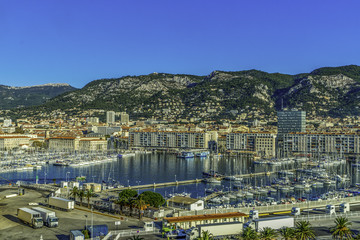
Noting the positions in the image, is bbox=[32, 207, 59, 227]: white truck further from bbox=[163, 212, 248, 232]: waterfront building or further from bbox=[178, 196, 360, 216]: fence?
bbox=[178, 196, 360, 216]: fence

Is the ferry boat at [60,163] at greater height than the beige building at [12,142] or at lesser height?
lesser

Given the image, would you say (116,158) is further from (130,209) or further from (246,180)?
(130,209)

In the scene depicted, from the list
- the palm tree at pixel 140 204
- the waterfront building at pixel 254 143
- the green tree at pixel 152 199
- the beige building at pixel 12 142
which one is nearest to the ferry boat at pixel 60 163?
the beige building at pixel 12 142

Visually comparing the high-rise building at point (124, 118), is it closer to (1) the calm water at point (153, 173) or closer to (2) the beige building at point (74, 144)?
(2) the beige building at point (74, 144)

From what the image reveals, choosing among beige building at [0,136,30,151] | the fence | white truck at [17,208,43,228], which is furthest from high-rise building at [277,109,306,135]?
white truck at [17,208,43,228]

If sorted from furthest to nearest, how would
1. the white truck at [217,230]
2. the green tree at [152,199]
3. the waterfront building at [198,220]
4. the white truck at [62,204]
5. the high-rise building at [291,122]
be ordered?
the high-rise building at [291,122]
the green tree at [152,199]
the white truck at [62,204]
the waterfront building at [198,220]
the white truck at [217,230]

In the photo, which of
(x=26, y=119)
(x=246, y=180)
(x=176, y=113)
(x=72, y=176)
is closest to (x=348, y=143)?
(x=246, y=180)
